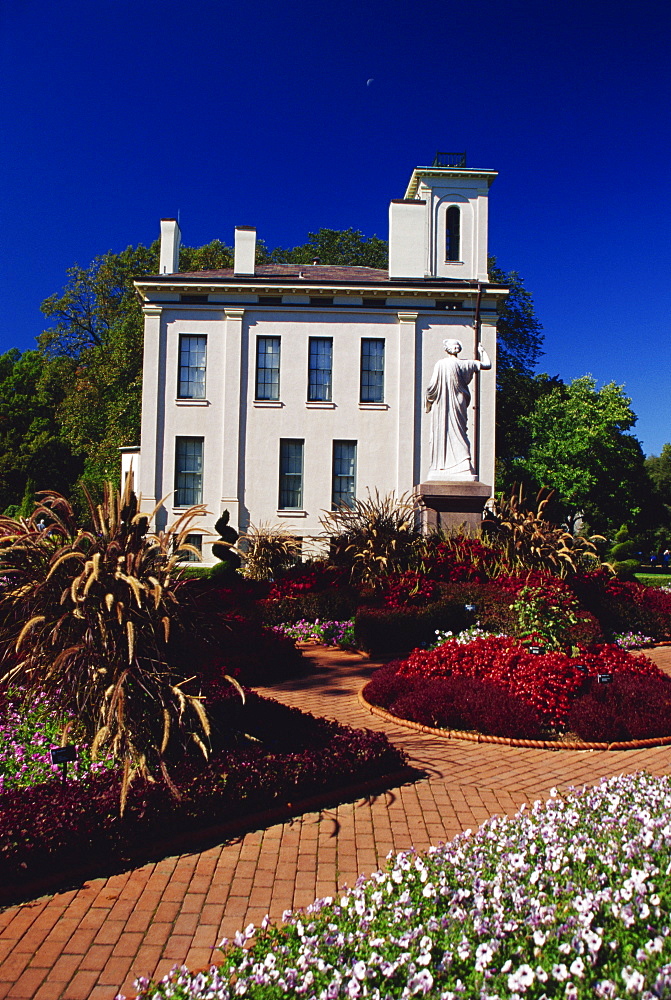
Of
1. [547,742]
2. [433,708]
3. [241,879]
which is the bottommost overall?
[241,879]

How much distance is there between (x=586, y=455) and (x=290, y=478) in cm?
1317

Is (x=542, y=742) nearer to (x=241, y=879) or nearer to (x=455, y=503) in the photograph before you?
(x=241, y=879)

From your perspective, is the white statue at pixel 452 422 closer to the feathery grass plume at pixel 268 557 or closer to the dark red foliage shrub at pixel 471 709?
the feathery grass plume at pixel 268 557

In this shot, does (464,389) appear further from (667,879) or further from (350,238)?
(350,238)

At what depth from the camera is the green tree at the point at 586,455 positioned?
28188 mm

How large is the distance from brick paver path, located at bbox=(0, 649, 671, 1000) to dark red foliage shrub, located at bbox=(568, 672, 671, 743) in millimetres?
248

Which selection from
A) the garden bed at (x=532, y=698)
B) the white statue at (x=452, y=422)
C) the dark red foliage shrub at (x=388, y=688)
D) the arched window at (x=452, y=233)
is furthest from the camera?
the arched window at (x=452, y=233)

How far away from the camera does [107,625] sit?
479 centimetres

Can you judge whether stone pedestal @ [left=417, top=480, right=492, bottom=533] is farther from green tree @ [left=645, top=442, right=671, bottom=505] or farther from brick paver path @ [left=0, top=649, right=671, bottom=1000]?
green tree @ [left=645, top=442, right=671, bottom=505]

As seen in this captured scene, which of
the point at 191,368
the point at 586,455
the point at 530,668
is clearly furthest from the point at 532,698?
the point at 586,455

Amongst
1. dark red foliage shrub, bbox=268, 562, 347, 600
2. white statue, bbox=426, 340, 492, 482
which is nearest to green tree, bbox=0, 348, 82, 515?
dark red foliage shrub, bbox=268, 562, 347, 600

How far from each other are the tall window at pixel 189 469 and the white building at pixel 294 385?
4 centimetres

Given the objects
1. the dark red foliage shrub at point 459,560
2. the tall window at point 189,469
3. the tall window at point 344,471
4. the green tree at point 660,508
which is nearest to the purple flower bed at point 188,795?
the dark red foliage shrub at point 459,560

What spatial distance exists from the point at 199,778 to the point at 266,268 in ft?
78.1
